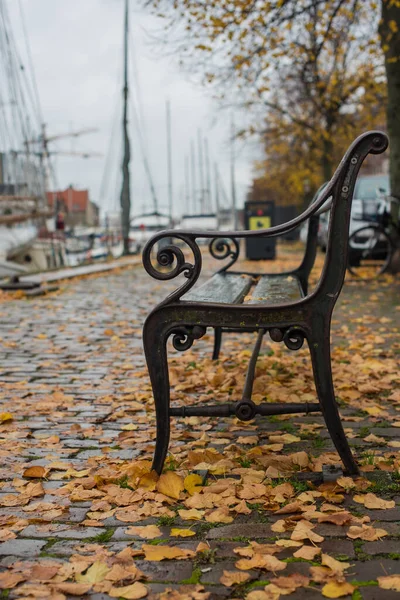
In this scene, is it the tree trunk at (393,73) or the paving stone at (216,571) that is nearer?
the paving stone at (216,571)

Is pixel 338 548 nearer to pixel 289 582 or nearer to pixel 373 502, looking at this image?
pixel 289 582

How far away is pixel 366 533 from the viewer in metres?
2.63

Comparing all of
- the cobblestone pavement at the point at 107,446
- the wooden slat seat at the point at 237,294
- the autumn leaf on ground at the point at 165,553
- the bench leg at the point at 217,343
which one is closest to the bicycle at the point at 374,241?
the cobblestone pavement at the point at 107,446

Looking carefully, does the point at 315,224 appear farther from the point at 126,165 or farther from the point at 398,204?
the point at 126,165

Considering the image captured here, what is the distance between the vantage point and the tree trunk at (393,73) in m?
13.7

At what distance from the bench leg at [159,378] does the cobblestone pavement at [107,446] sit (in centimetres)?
26

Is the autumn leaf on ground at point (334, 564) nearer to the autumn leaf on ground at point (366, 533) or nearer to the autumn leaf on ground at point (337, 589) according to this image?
the autumn leaf on ground at point (337, 589)

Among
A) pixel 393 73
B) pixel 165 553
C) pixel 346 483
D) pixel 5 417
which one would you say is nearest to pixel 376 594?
pixel 165 553

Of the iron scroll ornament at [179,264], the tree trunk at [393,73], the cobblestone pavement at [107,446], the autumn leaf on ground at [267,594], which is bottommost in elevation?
the cobblestone pavement at [107,446]

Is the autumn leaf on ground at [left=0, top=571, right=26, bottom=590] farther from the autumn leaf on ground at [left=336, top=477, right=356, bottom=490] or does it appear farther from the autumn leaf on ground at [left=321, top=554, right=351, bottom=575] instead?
the autumn leaf on ground at [left=336, top=477, right=356, bottom=490]

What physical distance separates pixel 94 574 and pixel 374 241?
12.7 m

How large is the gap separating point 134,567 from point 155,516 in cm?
49

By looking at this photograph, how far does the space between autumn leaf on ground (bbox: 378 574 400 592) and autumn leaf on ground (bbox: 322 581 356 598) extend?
0.09 m

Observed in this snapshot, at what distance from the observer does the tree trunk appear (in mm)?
13703
